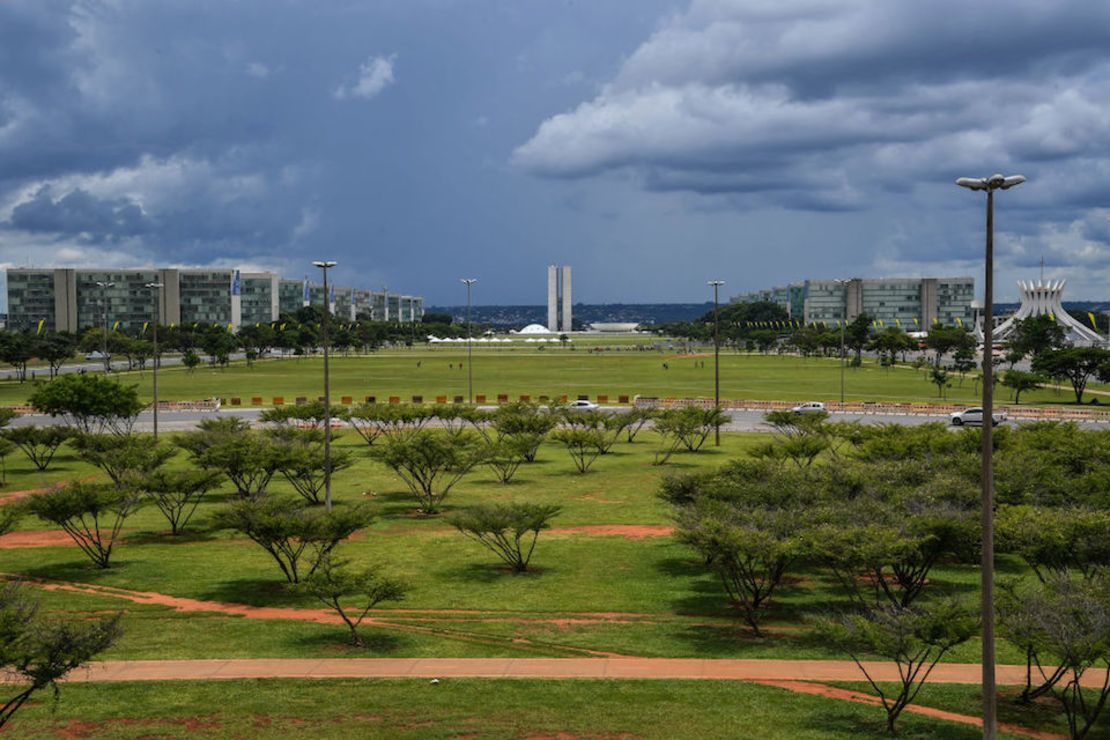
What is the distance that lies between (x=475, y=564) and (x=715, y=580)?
348 inches

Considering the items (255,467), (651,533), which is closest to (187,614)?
(255,467)

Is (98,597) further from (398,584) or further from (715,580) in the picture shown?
(715,580)

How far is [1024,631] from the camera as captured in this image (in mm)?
20266

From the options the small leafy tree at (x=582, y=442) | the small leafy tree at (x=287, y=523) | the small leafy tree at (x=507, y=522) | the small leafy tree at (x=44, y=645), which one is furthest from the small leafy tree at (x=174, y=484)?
the small leafy tree at (x=582, y=442)

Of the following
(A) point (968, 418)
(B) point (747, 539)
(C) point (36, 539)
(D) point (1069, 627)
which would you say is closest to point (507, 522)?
(B) point (747, 539)

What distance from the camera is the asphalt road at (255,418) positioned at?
77219mm

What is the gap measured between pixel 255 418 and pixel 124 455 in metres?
37.3

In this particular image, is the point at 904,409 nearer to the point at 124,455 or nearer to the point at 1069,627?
the point at 124,455

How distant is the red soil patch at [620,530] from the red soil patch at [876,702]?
1692 centimetres

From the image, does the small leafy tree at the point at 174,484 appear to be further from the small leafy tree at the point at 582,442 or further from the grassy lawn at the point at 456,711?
the small leafy tree at the point at 582,442

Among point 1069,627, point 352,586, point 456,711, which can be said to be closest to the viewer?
point 1069,627

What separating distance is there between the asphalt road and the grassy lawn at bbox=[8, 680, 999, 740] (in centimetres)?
5372

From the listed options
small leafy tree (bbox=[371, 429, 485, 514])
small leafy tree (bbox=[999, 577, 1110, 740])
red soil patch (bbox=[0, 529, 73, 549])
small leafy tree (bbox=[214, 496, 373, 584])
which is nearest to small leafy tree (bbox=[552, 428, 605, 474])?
small leafy tree (bbox=[371, 429, 485, 514])

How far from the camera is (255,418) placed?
82.7m
